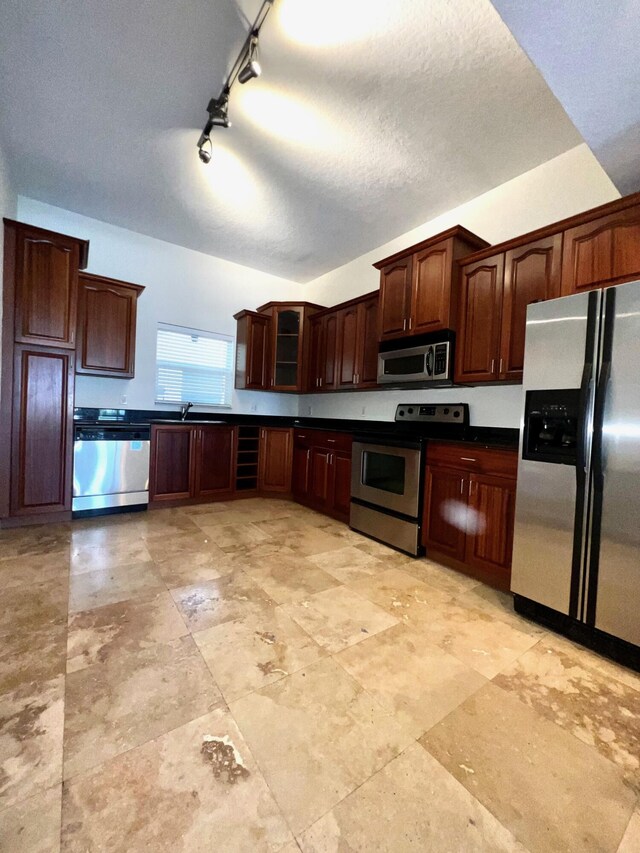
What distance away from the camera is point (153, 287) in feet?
13.4

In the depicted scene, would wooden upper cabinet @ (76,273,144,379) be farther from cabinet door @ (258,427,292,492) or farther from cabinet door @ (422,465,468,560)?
cabinet door @ (422,465,468,560)

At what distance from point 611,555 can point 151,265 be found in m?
4.90

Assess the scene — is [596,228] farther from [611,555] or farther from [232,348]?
[232,348]

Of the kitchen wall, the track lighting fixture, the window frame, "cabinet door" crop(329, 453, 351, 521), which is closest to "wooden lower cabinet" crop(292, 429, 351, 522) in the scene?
"cabinet door" crop(329, 453, 351, 521)

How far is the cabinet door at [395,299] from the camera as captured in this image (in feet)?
9.89

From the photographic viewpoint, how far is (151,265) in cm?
407

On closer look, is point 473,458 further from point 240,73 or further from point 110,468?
point 110,468

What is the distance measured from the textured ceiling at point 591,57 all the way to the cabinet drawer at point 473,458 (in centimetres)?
164

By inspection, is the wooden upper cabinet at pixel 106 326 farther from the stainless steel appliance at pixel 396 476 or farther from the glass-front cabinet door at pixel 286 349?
the stainless steel appliance at pixel 396 476

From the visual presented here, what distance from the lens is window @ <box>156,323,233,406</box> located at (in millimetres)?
4223

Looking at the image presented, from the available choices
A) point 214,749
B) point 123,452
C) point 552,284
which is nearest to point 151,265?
point 123,452

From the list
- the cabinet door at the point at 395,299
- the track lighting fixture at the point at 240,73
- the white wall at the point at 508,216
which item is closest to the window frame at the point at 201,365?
the white wall at the point at 508,216

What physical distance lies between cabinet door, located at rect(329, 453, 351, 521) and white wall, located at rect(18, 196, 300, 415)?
185 centimetres

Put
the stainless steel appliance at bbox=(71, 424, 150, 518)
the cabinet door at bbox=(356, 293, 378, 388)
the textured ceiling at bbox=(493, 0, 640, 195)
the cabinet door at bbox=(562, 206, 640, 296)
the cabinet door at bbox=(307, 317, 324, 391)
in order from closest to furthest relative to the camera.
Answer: the textured ceiling at bbox=(493, 0, 640, 195), the cabinet door at bbox=(562, 206, 640, 296), the stainless steel appliance at bbox=(71, 424, 150, 518), the cabinet door at bbox=(356, 293, 378, 388), the cabinet door at bbox=(307, 317, 324, 391)
